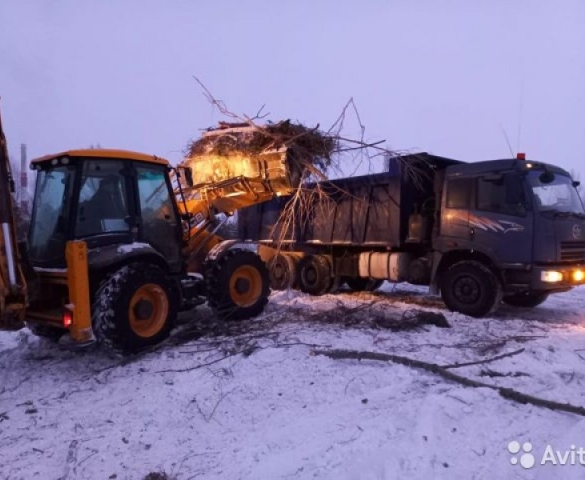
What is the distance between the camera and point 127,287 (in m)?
6.28

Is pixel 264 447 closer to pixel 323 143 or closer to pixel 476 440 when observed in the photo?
pixel 476 440

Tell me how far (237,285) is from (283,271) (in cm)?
434

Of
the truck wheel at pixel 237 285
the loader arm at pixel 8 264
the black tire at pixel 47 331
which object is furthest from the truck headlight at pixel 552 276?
the loader arm at pixel 8 264

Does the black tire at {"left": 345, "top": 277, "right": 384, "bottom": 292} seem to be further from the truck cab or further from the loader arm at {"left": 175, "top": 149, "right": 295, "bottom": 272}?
the loader arm at {"left": 175, "top": 149, "right": 295, "bottom": 272}

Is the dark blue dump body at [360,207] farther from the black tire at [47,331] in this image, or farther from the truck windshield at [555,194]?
the black tire at [47,331]

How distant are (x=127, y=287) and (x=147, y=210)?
1.42m

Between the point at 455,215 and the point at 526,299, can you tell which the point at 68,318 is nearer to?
the point at 455,215

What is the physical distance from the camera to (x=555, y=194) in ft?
28.8

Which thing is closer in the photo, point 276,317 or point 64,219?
point 64,219

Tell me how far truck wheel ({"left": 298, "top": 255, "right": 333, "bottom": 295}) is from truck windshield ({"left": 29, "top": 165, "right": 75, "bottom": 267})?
6397 millimetres

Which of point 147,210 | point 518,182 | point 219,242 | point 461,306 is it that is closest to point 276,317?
point 219,242

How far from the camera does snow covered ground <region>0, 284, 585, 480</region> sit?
12.7 feet

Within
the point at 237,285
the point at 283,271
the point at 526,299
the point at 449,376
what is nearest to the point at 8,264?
the point at 237,285

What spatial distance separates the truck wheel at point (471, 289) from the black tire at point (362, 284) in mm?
3316
